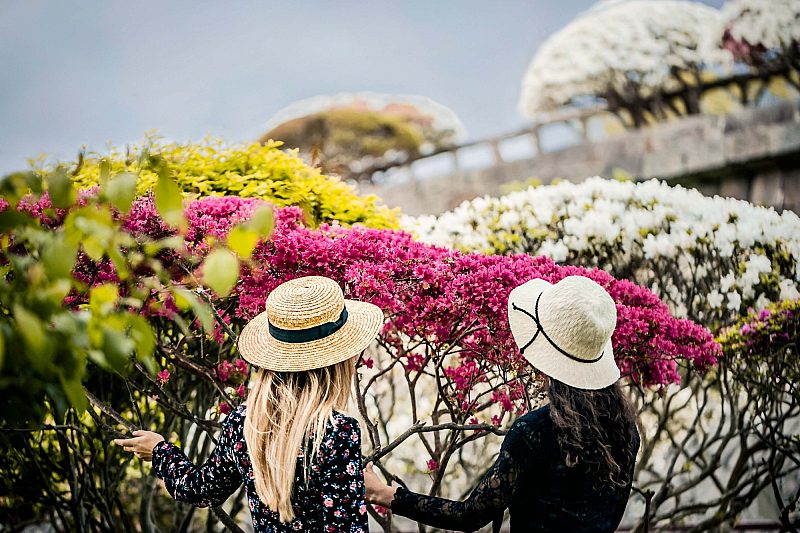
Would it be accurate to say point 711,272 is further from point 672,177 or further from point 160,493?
point 672,177

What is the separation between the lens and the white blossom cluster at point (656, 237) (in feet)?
13.9

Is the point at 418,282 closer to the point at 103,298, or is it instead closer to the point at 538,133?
the point at 103,298

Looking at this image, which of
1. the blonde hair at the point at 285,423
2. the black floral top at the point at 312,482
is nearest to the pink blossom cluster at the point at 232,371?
the black floral top at the point at 312,482

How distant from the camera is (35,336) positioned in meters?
1.22

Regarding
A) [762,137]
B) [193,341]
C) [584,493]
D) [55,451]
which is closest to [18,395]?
[584,493]

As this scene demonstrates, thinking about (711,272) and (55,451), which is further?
(55,451)

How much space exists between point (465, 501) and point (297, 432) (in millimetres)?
584

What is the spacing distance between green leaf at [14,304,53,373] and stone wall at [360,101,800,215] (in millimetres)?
8827

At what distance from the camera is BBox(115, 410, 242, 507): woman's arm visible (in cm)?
211

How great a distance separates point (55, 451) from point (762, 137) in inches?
350

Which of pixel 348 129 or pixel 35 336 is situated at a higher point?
pixel 35 336

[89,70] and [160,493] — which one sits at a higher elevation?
[89,70]

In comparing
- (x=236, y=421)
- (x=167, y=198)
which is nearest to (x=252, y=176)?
(x=236, y=421)

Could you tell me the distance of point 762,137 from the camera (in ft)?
30.1
